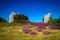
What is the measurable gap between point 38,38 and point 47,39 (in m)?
1.06

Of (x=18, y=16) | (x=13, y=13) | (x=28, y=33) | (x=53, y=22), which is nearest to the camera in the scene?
(x=28, y=33)

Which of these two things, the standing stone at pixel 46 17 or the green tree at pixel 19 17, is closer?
the green tree at pixel 19 17

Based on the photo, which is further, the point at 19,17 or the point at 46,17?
the point at 46,17

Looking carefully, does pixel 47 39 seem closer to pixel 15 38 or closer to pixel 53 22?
pixel 15 38

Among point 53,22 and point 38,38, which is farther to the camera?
point 53,22

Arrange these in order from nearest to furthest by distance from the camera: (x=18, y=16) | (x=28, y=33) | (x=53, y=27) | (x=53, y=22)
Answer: (x=28, y=33)
(x=53, y=27)
(x=53, y=22)
(x=18, y=16)

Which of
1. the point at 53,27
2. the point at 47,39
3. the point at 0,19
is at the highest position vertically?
the point at 0,19

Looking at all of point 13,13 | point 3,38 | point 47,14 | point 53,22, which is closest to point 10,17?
point 13,13

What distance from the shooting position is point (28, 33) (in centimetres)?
1598

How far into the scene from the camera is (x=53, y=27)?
19125 millimetres

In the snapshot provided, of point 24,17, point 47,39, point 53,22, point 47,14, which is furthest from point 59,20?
point 47,39

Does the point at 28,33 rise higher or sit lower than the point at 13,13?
lower

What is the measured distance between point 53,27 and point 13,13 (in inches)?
485

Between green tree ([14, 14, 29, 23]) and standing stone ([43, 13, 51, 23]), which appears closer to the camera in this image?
green tree ([14, 14, 29, 23])
